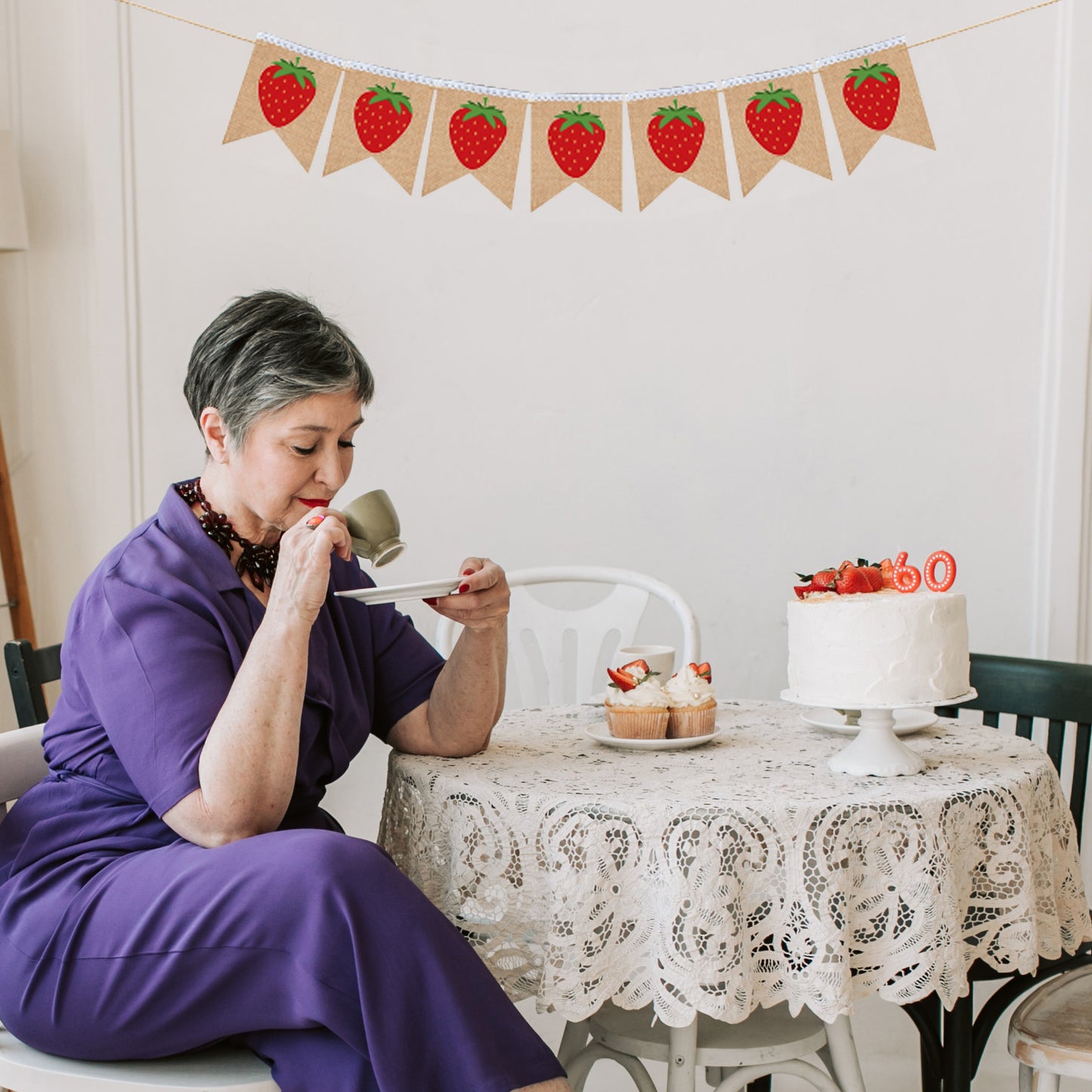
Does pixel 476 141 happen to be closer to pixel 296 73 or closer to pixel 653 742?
pixel 296 73

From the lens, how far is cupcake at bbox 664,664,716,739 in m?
1.60

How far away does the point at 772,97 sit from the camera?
257 centimetres

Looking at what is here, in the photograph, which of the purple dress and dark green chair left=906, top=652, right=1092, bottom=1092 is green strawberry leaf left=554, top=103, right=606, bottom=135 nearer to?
dark green chair left=906, top=652, right=1092, bottom=1092

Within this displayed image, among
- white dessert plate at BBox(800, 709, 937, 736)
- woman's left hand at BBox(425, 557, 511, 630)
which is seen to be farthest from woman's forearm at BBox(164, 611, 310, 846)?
white dessert plate at BBox(800, 709, 937, 736)

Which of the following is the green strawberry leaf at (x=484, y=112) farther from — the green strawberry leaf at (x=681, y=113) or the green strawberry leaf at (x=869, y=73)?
the green strawberry leaf at (x=869, y=73)

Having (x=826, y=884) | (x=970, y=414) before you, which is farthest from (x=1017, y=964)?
(x=970, y=414)

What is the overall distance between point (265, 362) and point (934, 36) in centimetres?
183

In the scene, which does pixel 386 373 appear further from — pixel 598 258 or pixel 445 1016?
pixel 445 1016

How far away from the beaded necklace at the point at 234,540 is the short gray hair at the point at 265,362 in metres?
0.09

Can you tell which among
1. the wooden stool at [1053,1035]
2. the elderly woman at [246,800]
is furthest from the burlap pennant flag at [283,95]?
the wooden stool at [1053,1035]

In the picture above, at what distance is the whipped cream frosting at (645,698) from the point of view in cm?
160

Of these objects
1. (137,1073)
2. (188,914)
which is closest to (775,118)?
(188,914)

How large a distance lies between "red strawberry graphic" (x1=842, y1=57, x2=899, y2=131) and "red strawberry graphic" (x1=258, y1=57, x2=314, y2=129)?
1175 millimetres

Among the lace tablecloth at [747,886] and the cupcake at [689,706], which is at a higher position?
the cupcake at [689,706]
